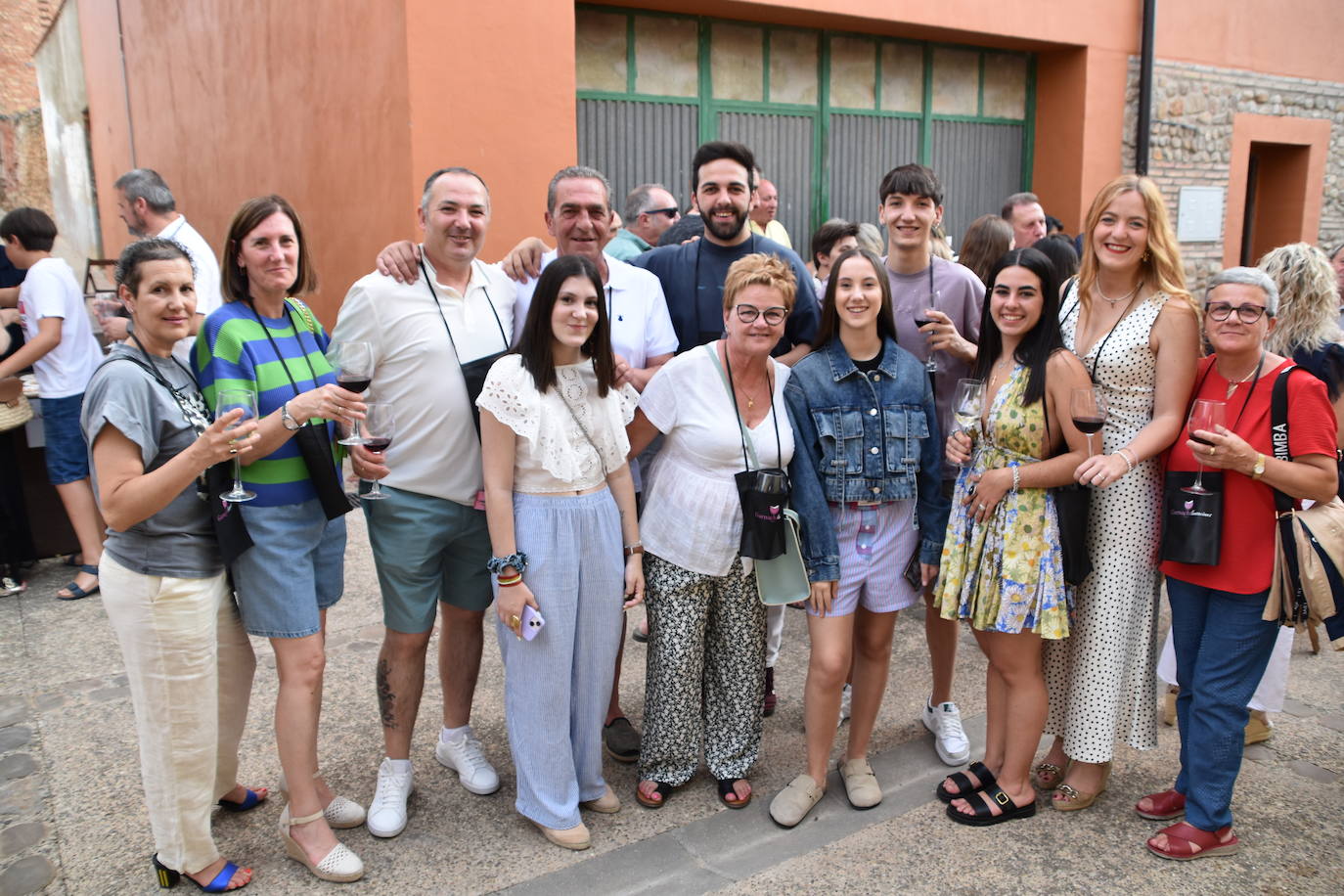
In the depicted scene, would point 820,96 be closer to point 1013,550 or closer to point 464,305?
point 464,305

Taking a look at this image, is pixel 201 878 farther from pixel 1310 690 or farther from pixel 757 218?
pixel 757 218

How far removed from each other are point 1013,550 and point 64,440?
216 inches

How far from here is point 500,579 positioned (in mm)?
3047

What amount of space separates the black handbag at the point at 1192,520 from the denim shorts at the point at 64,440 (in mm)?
5771

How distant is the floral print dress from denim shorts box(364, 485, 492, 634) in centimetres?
168

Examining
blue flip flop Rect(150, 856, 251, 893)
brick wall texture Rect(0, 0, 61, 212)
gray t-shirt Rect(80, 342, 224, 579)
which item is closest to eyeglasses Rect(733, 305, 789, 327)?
gray t-shirt Rect(80, 342, 224, 579)

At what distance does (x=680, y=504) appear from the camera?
3264 millimetres

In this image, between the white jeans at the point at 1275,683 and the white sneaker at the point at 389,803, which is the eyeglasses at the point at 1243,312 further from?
the white sneaker at the point at 389,803

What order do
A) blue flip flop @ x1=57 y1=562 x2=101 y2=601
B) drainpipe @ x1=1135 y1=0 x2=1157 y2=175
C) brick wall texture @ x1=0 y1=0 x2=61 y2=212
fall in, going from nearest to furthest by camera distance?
blue flip flop @ x1=57 y1=562 x2=101 y2=601, drainpipe @ x1=1135 y1=0 x2=1157 y2=175, brick wall texture @ x1=0 y1=0 x2=61 y2=212

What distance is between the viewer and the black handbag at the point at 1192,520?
2.98 metres

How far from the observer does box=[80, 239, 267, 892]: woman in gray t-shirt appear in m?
2.56

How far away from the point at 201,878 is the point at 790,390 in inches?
96.7

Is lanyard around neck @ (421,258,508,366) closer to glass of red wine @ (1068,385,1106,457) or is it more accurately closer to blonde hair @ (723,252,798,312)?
blonde hair @ (723,252,798,312)

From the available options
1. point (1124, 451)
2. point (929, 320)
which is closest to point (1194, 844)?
point (1124, 451)
